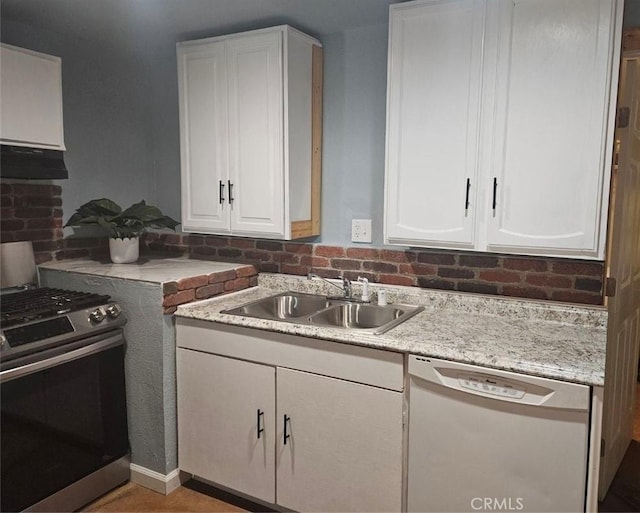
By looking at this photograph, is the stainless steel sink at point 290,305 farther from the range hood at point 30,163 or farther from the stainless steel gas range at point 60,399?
the range hood at point 30,163

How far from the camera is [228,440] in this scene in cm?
231

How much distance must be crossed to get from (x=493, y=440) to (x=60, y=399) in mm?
1704

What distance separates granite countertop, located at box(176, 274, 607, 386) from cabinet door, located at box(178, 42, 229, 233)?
0.48 m

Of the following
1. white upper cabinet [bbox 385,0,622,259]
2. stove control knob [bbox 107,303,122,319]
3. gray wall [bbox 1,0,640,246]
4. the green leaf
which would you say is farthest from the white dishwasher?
the green leaf

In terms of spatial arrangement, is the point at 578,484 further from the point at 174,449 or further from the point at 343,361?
the point at 174,449

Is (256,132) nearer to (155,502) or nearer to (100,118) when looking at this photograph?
(100,118)

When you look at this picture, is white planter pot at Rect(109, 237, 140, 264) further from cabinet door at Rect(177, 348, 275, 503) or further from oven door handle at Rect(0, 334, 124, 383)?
cabinet door at Rect(177, 348, 275, 503)

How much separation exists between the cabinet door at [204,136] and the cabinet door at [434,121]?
90 centimetres

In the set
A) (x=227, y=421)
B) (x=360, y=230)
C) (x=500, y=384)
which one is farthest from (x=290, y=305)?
(x=500, y=384)

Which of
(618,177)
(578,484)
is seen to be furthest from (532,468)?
(618,177)

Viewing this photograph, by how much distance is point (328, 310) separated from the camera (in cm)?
241

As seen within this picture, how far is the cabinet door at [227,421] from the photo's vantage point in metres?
2.21

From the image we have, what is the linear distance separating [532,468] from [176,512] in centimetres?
152

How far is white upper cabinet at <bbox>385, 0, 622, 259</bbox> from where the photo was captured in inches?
72.6
